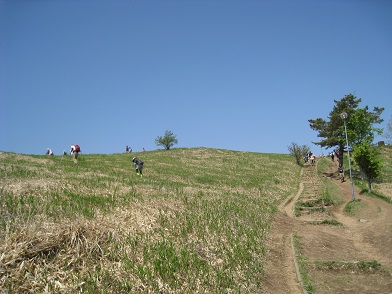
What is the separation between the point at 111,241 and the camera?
357 inches

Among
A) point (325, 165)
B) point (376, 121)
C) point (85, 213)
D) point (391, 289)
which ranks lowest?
point (391, 289)

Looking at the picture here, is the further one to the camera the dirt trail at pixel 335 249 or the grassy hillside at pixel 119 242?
Answer: the dirt trail at pixel 335 249

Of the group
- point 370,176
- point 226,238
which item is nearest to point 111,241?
point 226,238

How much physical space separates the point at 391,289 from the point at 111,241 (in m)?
8.32

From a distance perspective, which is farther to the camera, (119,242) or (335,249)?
(335,249)

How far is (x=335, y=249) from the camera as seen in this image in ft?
40.9

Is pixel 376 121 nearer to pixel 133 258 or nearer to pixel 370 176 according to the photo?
pixel 370 176

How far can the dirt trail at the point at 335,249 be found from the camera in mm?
9031

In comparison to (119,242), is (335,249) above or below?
below

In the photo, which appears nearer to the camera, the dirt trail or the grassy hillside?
the grassy hillside

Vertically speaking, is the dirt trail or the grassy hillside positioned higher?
the grassy hillside

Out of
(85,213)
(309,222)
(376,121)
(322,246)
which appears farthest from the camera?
(376,121)

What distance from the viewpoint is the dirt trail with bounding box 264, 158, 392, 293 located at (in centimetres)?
903

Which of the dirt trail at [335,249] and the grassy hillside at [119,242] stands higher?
the grassy hillside at [119,242]
